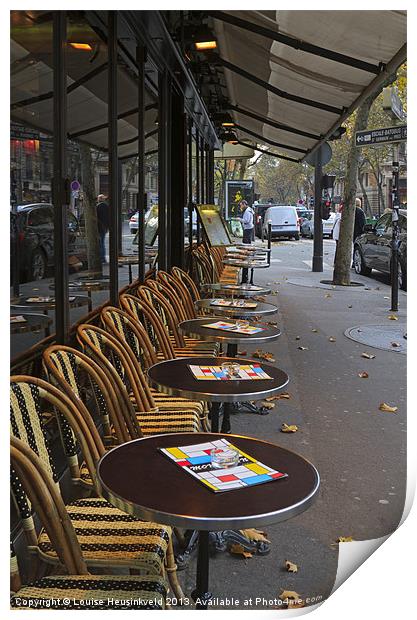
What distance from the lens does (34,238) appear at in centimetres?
369

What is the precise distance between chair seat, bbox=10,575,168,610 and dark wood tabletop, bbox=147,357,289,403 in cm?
118

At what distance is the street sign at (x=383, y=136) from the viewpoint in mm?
8875

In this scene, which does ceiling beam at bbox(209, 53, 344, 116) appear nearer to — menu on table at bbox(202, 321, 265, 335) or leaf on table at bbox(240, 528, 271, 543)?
menu on table at bbox(202, 321, 265, 335)

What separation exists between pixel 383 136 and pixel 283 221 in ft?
90.4

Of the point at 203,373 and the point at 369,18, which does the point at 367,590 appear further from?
the point at 369,18

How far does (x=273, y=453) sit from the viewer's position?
9.14 feet

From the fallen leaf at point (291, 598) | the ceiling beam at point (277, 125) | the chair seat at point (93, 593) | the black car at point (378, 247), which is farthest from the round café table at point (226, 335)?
the black car at point (378, 247)

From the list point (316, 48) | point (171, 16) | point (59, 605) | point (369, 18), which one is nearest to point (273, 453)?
point (59, 605)

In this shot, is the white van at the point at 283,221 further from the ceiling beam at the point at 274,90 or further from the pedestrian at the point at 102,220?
the pedestrian at the point at 102,220

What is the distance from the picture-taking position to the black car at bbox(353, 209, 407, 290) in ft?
53.5

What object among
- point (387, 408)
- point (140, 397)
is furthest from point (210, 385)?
point (387, 408)

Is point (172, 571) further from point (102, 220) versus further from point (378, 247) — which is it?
point (378, 247)

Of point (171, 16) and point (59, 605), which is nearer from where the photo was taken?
point (59, 605)
